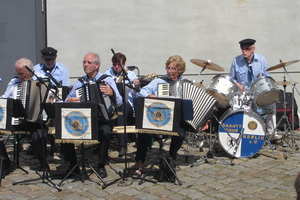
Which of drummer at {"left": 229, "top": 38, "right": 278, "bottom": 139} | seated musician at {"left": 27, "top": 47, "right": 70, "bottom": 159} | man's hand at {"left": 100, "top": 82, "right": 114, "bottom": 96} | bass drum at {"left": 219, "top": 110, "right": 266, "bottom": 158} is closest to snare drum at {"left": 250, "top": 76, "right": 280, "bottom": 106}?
bass drum at {"left": 219, "top": 110, "right": 266, "bottom": 158}

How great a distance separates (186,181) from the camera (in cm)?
532

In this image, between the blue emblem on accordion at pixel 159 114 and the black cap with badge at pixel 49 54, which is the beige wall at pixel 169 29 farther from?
the blue emblem on accordion at pixel 159 114

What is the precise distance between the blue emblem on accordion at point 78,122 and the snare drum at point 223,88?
194 cm

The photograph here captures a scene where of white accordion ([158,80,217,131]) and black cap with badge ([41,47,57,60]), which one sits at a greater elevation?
black cap with badge ([41,47,57,60])

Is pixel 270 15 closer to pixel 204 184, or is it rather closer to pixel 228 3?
pixel 228 3

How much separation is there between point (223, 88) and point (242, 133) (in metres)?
0.74

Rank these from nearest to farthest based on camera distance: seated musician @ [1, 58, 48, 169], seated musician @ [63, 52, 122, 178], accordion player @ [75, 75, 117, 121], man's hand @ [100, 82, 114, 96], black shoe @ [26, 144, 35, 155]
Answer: accordion player @ [75, 75, 117, 121], man's hand @ [100, 82, 114, 96], seated musician @ [63, 52, 122, 178], seated musician @ [1, 58, 48, 169], black shoe @ [26, 144, 35, 155]

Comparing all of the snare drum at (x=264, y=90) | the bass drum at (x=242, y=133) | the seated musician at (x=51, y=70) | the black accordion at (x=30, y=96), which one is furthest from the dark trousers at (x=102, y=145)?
the snare drum at (x=264, y=90)

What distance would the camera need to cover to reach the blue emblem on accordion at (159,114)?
5.02 meters

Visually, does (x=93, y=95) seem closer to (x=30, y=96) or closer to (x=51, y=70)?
(x=30, y=96)

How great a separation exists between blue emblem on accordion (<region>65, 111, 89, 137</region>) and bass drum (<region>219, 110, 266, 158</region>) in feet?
7.29

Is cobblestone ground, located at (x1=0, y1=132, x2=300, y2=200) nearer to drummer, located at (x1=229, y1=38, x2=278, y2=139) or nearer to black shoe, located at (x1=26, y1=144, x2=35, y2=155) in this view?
black shoe, located at (x1=26, y1=144, x2=35, y2=155)

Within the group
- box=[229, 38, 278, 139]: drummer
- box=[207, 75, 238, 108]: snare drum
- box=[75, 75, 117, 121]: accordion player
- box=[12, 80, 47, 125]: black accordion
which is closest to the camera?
box=[75, 75, 117, 121]: accordion player

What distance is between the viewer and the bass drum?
6.33 meters
